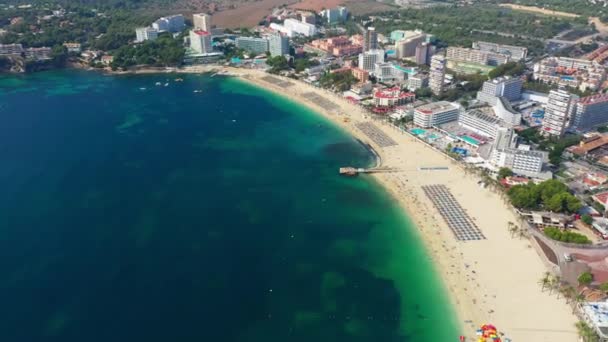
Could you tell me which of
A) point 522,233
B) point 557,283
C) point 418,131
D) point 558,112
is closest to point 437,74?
point 418,131

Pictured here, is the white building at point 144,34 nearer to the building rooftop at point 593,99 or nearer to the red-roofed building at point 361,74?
the red-roofed building at point 361,74

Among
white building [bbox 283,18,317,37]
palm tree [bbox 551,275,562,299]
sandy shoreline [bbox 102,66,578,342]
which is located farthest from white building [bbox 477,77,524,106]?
white building [bbox 283,18,317,37]

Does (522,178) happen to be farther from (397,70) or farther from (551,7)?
(551,7)

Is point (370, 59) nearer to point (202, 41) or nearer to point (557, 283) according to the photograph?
point (202, 41)

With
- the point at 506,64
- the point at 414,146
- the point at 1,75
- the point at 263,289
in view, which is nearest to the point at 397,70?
the point at 506,64

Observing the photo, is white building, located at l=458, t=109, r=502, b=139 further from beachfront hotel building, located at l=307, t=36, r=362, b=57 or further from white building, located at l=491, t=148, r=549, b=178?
beachfront hotel building, located at l=307, t=36, r=362, b=57

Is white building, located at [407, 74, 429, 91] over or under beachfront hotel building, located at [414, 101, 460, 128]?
over
